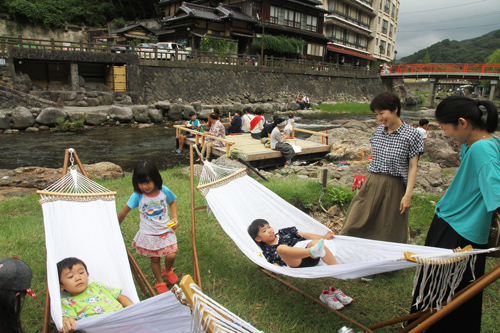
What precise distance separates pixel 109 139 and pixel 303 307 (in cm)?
983

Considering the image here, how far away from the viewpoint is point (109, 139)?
1063 cm

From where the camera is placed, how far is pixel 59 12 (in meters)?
21.4

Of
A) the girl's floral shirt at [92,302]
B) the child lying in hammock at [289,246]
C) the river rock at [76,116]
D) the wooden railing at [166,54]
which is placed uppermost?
the wooden railing at [166,54]

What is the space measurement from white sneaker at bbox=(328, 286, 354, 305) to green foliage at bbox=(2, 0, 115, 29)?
2415cm

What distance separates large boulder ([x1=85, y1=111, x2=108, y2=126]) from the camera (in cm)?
1207

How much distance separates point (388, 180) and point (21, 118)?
12.2m

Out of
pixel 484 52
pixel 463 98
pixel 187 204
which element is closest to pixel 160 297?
pixel 463 98

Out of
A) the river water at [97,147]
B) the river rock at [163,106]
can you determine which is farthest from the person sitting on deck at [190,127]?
the river rock at [163,106]

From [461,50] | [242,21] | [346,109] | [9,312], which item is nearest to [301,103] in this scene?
[346,109]

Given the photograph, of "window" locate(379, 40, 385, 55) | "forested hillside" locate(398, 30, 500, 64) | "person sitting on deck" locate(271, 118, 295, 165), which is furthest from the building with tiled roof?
"forested hillside" locate(398, 30, 500, 64)

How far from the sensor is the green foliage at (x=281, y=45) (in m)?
22.5

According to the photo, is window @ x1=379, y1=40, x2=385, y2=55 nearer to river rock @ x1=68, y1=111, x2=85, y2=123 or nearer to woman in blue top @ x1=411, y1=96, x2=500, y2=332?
river rock @ x1=68, y1=111, x2=85, y2=123

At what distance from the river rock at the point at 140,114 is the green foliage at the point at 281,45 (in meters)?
11.6

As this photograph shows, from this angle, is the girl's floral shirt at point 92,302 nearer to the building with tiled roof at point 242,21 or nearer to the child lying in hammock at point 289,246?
the child lying in hammock at point 289,246
